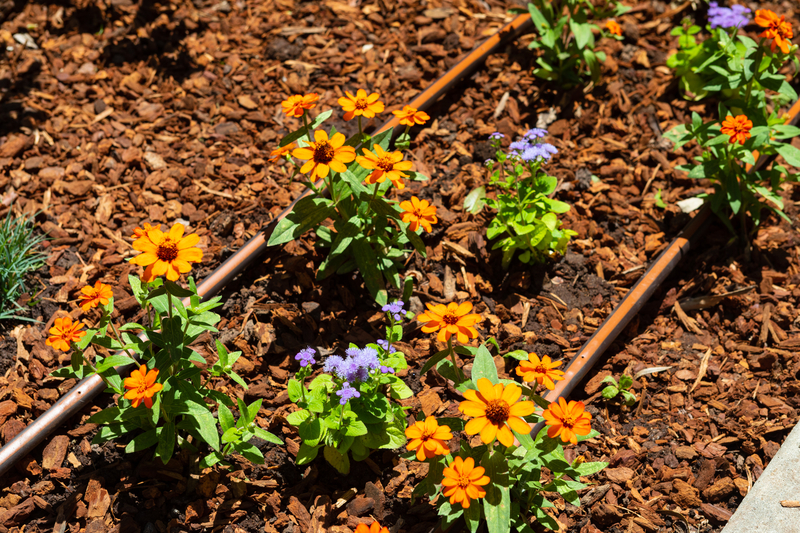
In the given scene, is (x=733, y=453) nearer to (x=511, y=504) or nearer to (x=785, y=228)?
(x=511, y=504)

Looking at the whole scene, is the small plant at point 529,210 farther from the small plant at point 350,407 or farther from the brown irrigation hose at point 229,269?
the small plant at point 350,407

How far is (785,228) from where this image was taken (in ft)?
12.3

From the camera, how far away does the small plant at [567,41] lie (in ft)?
13.5

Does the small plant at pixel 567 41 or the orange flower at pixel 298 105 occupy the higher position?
the orange flower at pixel 298 105

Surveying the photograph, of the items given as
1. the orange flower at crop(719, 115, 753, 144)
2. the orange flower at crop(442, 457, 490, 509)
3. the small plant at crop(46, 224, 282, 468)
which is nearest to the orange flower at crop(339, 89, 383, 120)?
the small plant at crop(46, 224, 282, 468)

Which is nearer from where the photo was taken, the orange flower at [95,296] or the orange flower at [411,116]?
the orange flower at [95,296]

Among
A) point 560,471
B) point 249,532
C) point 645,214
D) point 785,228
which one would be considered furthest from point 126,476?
point 785,228

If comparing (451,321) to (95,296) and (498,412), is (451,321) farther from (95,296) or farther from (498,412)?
(95,296)

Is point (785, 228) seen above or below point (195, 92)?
below

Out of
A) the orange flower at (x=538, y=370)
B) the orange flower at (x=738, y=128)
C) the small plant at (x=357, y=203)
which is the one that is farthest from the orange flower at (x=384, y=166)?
the orange flower at (x=738, y=128)

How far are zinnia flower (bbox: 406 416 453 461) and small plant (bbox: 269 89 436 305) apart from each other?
0.90 metres

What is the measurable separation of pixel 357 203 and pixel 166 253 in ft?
3.57

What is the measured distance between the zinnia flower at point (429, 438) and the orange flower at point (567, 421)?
36cm

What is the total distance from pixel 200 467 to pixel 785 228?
353 centimetres
